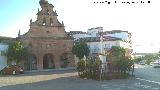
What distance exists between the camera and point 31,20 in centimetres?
6019

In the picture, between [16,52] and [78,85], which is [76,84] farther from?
[16,52]

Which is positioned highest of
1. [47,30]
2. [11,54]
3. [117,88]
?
[47,30]

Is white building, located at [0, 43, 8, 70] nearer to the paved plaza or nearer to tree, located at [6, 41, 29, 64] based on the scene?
tree, located at [6, 41, 29, 64]

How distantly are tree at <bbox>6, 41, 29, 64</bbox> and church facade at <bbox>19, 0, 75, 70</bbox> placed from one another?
3.73 metres

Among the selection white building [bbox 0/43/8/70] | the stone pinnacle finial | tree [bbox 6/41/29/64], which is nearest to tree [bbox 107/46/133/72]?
tree [bbox 6/41/29/64]

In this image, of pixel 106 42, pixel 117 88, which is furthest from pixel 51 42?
pixel 117 88

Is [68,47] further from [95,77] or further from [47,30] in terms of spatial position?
[95,77]

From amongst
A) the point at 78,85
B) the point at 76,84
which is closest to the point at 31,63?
the point at 76,84

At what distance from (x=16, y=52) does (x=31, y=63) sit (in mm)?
6715

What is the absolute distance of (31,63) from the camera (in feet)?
197

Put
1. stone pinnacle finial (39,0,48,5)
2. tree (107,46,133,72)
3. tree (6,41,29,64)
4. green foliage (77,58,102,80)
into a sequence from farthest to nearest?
stone pinnacle finial (39,0,48,5)
tree (6,41,29,64)
tree (107,46,133,72)
green foliage (77,58,102,80)

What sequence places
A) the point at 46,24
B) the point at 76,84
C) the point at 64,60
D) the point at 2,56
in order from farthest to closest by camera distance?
the point at 64,60, the point at 46,24, the point at 2,56, the point at 76,84

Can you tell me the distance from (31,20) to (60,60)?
1028cm

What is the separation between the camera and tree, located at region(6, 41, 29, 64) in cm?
5391
